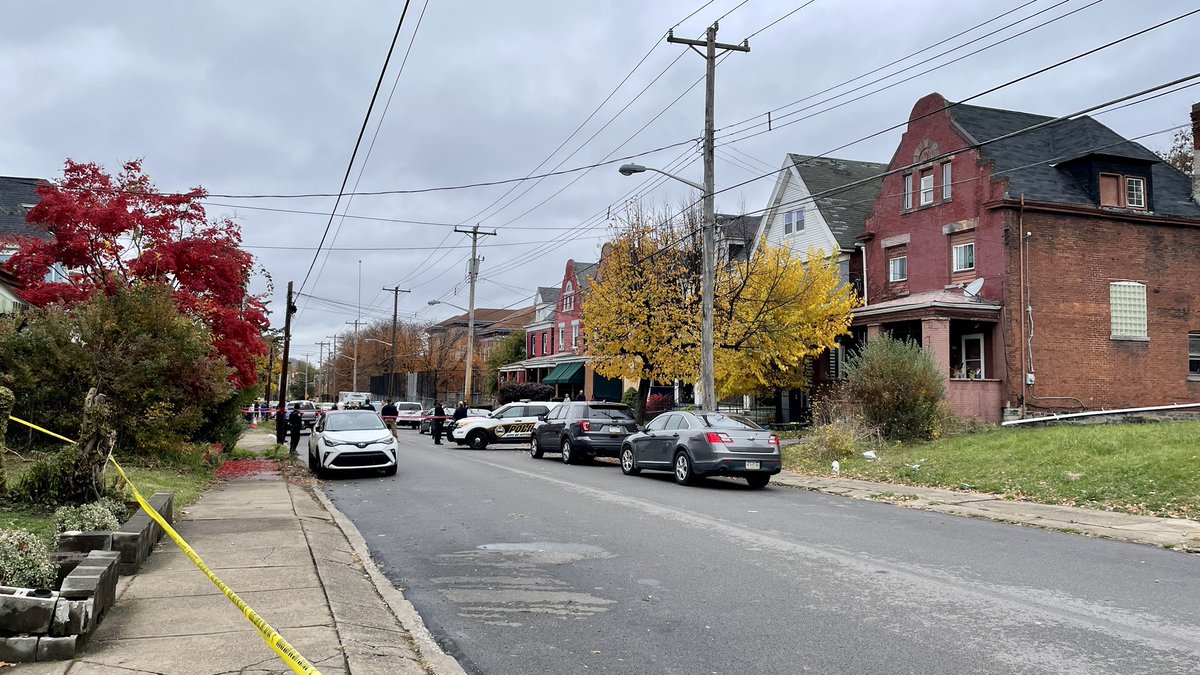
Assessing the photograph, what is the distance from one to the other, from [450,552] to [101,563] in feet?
13.6

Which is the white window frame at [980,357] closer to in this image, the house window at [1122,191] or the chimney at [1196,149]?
the house window at [1122,191]

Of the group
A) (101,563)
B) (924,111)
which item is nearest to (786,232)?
(924,111)

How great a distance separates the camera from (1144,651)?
586 cm

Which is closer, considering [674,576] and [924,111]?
[674,576]

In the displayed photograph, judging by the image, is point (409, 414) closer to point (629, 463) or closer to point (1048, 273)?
point (629, 463)

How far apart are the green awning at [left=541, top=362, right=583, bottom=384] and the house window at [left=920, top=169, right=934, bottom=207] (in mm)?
25347

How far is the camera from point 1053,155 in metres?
29.9

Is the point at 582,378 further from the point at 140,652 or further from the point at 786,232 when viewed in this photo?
the point at 140,652

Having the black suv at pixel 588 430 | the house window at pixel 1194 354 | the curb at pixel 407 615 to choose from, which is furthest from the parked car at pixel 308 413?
the house window at pixel 1194 354

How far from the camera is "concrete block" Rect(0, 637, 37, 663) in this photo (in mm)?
5047

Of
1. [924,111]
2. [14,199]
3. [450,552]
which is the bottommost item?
[450,552]

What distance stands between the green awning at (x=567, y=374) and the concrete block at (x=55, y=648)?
46403 millimetres

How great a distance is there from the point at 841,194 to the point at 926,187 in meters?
7.32

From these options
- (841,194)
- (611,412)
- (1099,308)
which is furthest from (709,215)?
(841,194)
